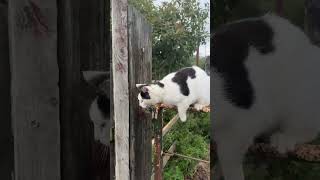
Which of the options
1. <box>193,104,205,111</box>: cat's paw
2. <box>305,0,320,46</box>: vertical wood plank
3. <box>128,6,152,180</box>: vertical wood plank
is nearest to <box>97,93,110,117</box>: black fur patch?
<box>305,0,320,46</box>: vertical wood plank

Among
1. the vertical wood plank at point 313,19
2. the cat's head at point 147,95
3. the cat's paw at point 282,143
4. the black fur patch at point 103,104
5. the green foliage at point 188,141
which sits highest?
the vertical wood plank at point 313,19

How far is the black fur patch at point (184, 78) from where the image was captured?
3779 millimetres

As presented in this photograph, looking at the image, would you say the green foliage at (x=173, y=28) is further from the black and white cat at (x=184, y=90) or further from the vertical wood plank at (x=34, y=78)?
the vertical wood plank at (x=34, y=78)

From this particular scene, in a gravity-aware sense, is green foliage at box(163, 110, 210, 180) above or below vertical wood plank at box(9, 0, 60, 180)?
below

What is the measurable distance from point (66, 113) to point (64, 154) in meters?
0.08

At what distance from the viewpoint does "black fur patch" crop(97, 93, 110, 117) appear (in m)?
0.77

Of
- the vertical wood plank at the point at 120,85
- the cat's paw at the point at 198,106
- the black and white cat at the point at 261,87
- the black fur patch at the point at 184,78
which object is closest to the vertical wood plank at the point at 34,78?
the black and white cat at the point at 261,87

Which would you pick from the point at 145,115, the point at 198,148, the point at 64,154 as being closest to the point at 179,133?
the point at 198,148

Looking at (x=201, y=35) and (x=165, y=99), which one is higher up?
(x=201, y=35)

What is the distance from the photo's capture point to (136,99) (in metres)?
2.90

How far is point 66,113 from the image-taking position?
2.55 feet

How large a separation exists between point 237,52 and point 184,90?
3.24m

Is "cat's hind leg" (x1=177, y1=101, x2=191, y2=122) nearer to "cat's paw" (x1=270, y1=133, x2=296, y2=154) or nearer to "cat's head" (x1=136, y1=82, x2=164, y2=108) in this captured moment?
"cat's head" (x1=136, y1=82, x2=164, y2=108)

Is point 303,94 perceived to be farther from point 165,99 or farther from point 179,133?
point 179,133
